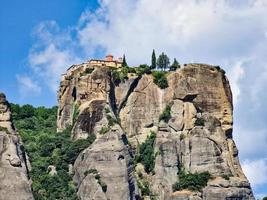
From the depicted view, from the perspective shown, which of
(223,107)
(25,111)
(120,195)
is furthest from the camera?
(25,111)

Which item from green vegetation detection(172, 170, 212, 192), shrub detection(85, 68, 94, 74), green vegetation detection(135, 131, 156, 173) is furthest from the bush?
green vegetation detection(172, 170, 212, 192)

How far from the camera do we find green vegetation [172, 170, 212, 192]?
98.1 m

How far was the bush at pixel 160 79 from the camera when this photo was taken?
108 metres

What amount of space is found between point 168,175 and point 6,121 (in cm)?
2012

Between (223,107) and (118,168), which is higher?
(223,107)

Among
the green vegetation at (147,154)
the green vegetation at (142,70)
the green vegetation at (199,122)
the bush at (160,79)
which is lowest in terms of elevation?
the green vegetation at (147,154)

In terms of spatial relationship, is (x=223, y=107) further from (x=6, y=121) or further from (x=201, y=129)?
(x=6, y=121)

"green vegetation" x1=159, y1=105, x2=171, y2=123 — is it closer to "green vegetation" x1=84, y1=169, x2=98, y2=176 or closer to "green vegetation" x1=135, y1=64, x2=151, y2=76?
"green vegetation" x1=135, y1=64, x2=151, y2=76

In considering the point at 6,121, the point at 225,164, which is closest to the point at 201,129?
the point at 225,164

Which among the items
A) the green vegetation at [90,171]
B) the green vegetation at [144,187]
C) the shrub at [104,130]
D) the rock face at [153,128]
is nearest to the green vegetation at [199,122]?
the rock face at [153,128]

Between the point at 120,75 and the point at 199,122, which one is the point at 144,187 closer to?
the point at 199,122

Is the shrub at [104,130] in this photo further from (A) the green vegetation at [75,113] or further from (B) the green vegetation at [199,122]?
(B) the green vegetation at [199,122]

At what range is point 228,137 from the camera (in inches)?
4235

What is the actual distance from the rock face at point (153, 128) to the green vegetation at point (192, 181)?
2.13 ft
